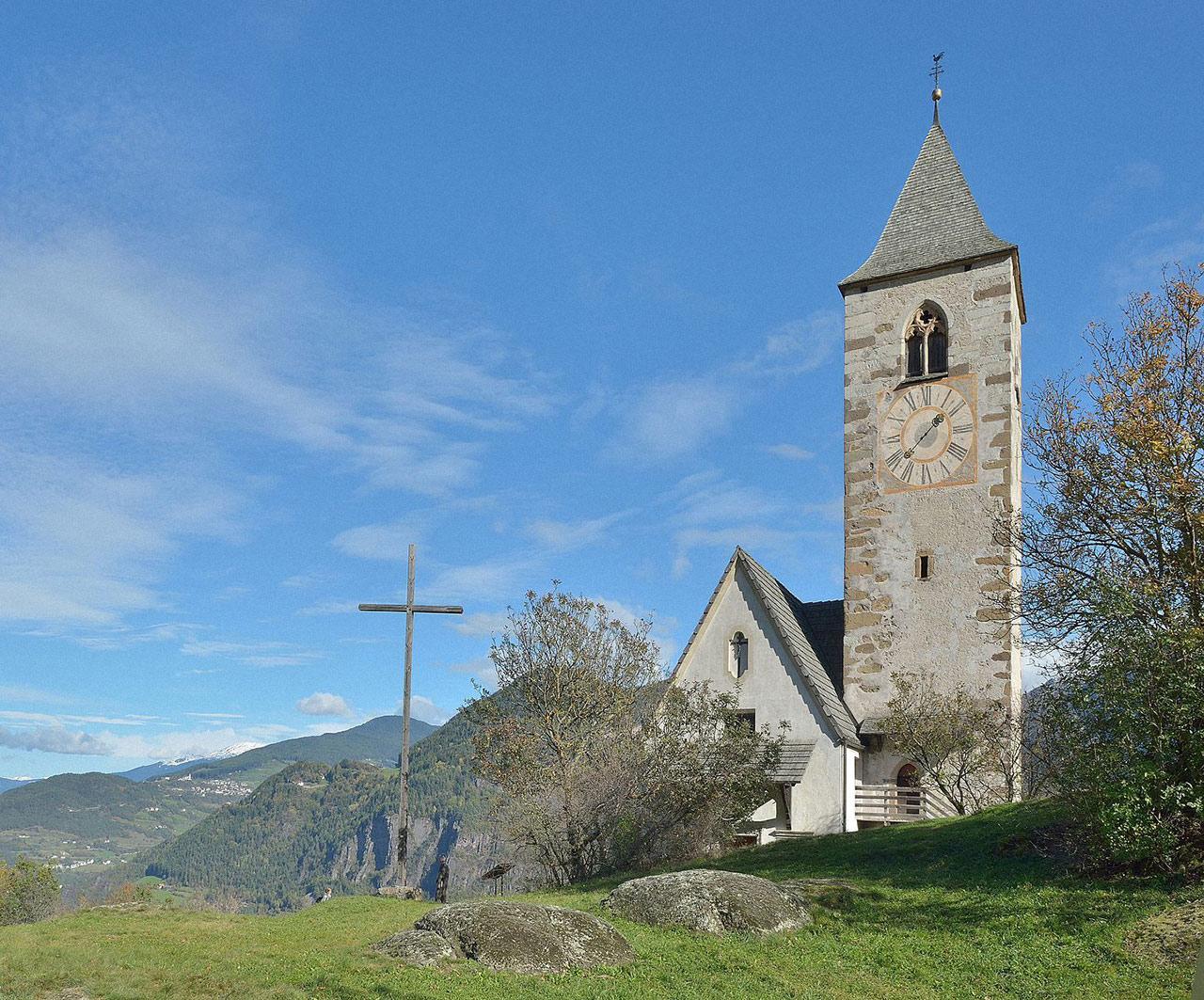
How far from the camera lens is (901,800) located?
32.3 meters

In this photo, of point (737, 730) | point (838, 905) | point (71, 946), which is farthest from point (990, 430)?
point (71, 946)

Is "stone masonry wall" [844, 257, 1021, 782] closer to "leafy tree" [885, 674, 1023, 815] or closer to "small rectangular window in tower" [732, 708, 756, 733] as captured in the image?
"leafy tree" [885, 674, 1023, 815]

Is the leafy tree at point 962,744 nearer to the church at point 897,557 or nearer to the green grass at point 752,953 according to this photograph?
the church at point 897,557

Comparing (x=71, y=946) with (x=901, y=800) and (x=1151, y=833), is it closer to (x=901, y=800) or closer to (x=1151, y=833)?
(x=1151, y=833)

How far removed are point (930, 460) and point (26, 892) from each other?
64.3 metres

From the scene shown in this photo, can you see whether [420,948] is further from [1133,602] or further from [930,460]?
[930,460]

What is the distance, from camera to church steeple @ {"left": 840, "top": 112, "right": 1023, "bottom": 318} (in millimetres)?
35062

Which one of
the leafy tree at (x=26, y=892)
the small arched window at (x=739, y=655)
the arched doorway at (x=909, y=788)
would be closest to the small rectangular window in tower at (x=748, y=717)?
the small arched window at (x=739, y=655)

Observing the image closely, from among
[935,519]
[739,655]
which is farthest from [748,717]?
[935,519]

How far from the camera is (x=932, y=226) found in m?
36.9

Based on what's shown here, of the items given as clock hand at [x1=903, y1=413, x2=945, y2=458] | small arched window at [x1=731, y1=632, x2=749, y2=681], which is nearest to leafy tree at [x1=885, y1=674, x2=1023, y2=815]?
small arched window at [x1=731, y1=632, x2=749, y2=681]

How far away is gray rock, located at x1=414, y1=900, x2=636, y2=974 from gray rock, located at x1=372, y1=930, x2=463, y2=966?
0.12 m

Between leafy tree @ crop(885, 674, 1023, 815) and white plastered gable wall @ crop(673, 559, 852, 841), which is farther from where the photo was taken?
white plastered gable wall @ crop(673, 559, 852, 841)

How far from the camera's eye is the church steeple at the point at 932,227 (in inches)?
1380
